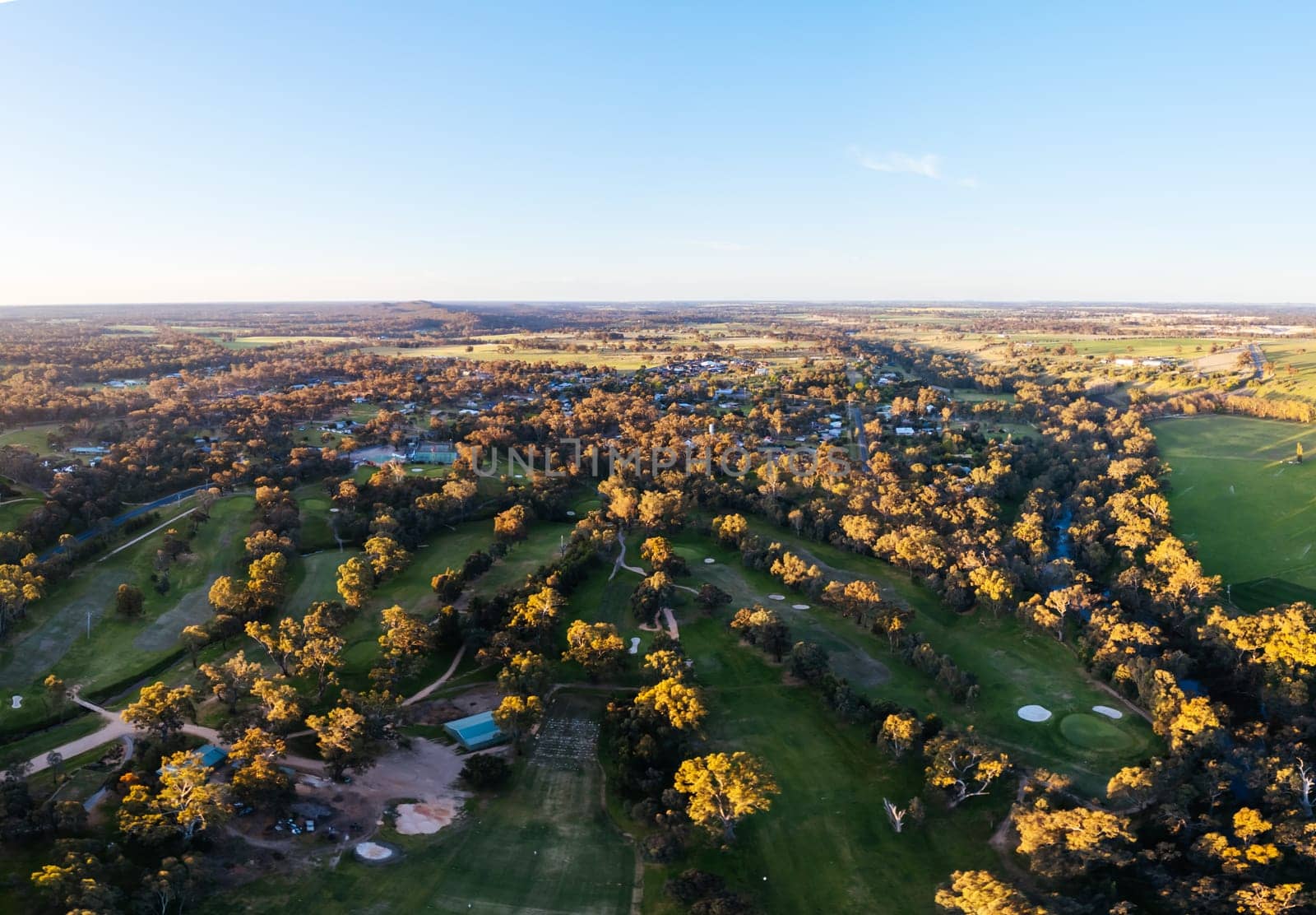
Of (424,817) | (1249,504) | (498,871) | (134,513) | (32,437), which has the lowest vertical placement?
(498,871)

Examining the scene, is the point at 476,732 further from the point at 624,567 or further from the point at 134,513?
the point at 134,513

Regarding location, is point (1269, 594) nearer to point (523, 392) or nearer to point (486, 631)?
point (486, 631)

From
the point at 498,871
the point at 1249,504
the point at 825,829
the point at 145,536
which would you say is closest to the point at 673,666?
the point at 825,829

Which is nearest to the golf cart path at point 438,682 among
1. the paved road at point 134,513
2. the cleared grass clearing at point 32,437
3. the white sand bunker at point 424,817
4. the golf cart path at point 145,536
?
the white sand bunker at point 424,817

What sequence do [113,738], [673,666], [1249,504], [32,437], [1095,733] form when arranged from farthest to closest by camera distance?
[32,437] → [1249,504] → [673,666] → [1095,733] → [113,738]

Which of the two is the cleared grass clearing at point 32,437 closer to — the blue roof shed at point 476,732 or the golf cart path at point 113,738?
the golf cart path at point 113,738

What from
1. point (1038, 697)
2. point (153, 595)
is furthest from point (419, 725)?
point (1038, 697)

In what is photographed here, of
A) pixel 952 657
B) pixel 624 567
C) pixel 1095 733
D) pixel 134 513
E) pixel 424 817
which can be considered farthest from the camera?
pixel 134 513
